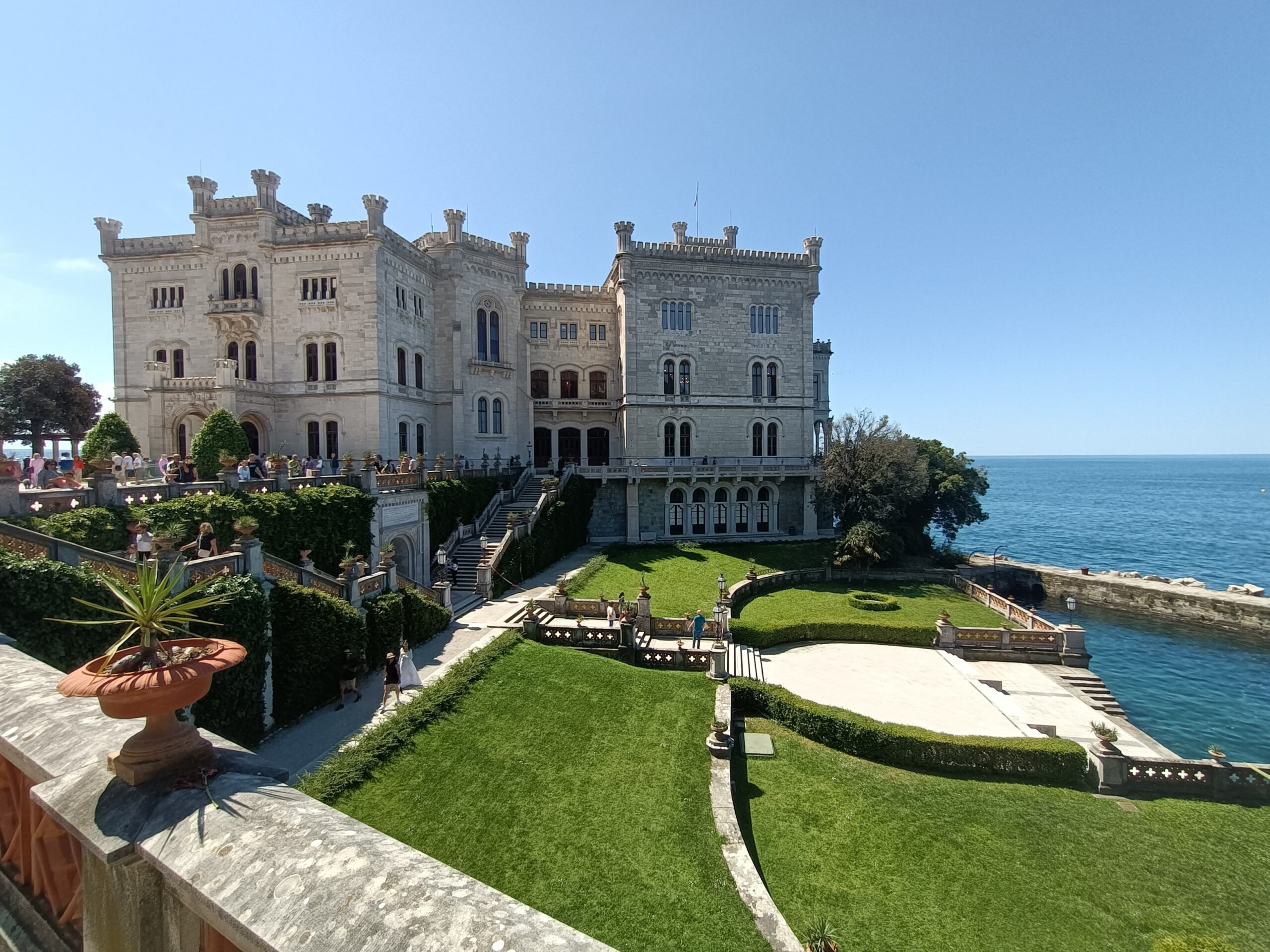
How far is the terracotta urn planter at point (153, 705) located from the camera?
2.47 metres

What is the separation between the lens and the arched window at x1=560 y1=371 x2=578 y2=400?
43.7 m

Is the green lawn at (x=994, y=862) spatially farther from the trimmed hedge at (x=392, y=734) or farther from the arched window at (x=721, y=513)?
the arched window at (x=721, y=513)

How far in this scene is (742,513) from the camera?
40625 millimetres

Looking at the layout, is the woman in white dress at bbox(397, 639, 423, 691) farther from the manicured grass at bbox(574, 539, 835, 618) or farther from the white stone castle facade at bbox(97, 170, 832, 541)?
the white stone castle facade at bbox(97, 170, 832, 541)

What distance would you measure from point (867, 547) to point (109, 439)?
1376 inches

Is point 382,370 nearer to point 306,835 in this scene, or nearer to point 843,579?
point 843,579

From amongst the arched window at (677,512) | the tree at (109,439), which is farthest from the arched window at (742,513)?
the tree at (109,439)

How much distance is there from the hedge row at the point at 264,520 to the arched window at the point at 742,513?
24962mm

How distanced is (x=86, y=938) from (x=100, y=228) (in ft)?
142

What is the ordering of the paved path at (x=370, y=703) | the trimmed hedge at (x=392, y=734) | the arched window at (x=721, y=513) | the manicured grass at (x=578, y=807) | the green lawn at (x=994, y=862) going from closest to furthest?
the manicured grass at (x=578, y=807) → the green lawn at (x=994, y=862) → the trimmed hedge at (x=392, y=734) → the paved path at (x=370, y=703) → the arched window at (x=721, y=513)

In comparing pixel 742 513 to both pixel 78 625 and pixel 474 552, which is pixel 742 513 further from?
pixel 78 625

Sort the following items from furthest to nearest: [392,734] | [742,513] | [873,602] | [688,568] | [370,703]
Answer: [742,513], [688,568], [873,602], [370,703], [392,734]

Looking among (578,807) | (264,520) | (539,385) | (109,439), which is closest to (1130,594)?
(539,385)

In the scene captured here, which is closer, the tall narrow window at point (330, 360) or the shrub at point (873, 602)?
the shrub at point (873, 602)
